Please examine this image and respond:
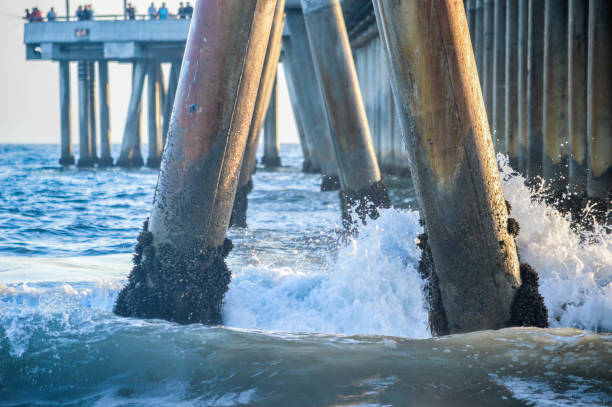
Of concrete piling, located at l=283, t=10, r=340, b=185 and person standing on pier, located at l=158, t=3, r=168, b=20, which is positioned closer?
concrete piling, located at l=283, t=10, r=340, b=185

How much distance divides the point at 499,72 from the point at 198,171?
9091 millimetres

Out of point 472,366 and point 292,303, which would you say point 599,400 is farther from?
point 292,303

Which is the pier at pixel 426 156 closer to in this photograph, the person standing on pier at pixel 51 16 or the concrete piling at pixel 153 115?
the concrete piling at pixel 153 115

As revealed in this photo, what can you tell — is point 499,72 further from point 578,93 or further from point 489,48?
point 578,93

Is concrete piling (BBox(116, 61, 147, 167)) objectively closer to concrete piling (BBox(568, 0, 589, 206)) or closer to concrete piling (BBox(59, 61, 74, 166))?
concrete piling (BBox(59, 61, 74, 166))

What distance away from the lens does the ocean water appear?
12.6 feet

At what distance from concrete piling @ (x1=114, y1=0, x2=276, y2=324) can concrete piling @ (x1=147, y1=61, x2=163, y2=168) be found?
27.9 metres

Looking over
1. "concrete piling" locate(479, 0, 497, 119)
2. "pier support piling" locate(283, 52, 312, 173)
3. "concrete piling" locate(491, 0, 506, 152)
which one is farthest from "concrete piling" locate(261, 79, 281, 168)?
"concrete piling" locate(491, 0, 506, 152)

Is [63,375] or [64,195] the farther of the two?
[64,195]

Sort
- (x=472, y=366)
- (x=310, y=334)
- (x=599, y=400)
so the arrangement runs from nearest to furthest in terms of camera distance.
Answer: (x=599, y=400) < (x=472, y=366) < (x=310, y=334)

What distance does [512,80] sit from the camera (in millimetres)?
11820

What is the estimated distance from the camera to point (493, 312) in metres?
4.53

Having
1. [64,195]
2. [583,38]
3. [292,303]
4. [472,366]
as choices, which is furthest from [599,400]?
[64,195]

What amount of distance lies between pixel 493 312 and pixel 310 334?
53.4 inches
